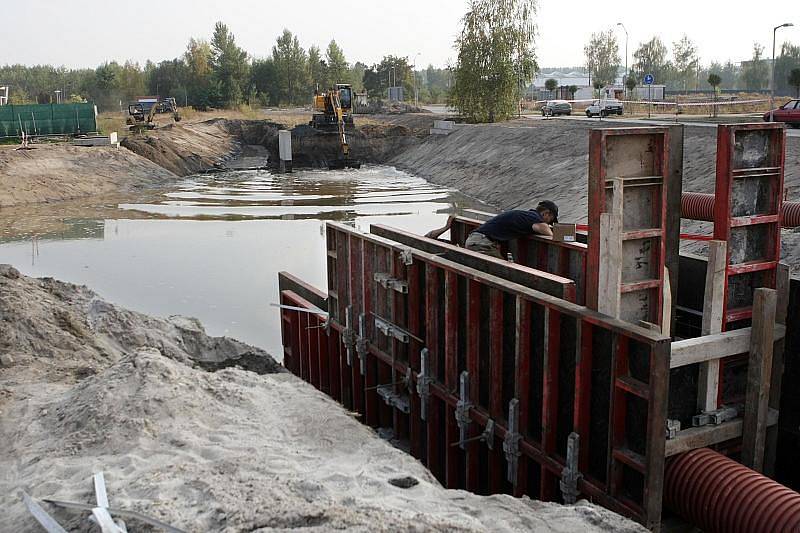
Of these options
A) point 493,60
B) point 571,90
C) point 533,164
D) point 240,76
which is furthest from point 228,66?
point 533,164

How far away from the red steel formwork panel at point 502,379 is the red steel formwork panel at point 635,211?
49 centimetres

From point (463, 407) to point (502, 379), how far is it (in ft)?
2.09

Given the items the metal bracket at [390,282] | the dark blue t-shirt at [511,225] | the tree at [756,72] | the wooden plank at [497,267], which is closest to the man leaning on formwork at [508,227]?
the dark blue t-shirt at [511,225]

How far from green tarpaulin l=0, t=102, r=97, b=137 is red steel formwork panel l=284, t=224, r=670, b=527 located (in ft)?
133

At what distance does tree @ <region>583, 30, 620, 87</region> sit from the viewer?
11231cm

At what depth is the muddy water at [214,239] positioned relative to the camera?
16000 mm

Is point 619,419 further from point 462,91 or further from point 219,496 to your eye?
point 462,91

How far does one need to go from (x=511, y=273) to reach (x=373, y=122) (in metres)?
52.5

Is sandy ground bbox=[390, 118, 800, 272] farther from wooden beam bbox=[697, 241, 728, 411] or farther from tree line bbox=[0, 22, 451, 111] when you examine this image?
tree line bbox=[0, 22, 451, 111]

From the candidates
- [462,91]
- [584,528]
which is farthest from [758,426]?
[462,91]

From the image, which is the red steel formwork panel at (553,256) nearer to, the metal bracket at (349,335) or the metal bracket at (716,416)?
the metal bracket at (716,416)

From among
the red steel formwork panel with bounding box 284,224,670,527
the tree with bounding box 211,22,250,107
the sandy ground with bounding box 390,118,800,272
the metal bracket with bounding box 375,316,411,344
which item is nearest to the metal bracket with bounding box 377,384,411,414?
the red steel formwork panel with bounding box 284,224,670,527

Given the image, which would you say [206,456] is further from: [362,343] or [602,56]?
[602,56]

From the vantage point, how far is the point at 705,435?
20.8ft
